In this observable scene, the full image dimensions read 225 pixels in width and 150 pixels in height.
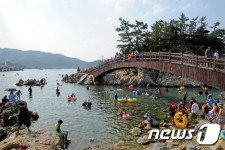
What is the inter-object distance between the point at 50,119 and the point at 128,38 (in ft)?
133

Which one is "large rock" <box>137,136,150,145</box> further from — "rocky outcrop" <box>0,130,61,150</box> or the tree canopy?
the tree canopy

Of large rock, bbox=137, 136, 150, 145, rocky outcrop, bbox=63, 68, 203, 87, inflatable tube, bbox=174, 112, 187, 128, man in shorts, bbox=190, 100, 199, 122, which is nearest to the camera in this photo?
large rock, bbox=137, 136, 150, 145

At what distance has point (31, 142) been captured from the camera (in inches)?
402

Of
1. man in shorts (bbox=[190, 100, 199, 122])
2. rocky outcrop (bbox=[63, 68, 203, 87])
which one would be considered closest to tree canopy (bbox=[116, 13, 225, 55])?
rocky outcrop (bbox=[63, 68, 203, 87])

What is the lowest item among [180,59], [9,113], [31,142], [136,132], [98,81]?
[136,132]

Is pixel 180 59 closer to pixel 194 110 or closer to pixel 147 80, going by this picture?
pixel 147 80

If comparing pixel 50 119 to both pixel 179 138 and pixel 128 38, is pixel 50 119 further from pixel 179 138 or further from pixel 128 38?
pixel 128 38

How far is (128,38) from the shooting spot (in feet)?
170

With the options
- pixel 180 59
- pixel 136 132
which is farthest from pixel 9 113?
pixel 180 59

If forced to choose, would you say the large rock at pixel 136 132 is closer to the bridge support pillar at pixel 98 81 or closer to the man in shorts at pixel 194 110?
the man in shorts at pixel 194 110

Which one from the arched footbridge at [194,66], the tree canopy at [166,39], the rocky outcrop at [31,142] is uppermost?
the tree canopy at [166,39]

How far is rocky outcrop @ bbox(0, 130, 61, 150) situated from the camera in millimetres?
9602

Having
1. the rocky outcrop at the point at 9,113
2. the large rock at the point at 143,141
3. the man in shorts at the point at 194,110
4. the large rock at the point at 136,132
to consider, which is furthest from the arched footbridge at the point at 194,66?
the rocky outcrop at the point at 9,113

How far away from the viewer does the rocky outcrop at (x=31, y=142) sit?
960 cm
